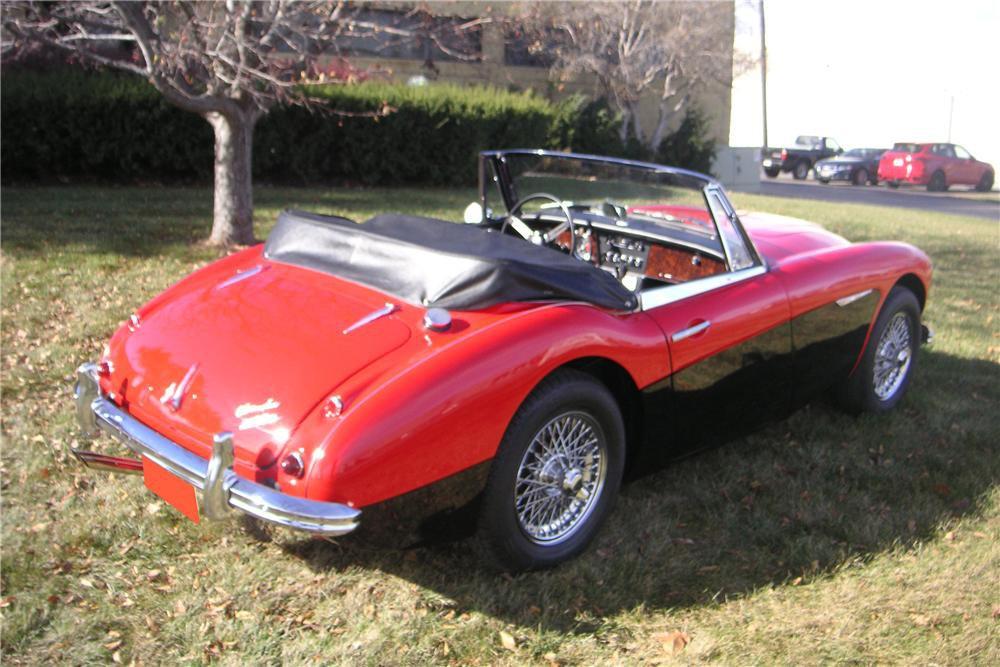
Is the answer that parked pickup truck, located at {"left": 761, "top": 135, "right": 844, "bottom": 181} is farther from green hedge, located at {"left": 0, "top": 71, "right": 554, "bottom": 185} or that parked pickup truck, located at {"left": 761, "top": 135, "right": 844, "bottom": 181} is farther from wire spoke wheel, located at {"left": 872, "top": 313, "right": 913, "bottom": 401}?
wire spoke wheel, located at {"left": 872, "top": 313, "right": 913, "bottom": 401}

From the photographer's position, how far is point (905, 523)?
354 cm

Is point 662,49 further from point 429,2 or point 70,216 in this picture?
point 70,216

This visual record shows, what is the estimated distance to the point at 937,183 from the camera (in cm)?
2542

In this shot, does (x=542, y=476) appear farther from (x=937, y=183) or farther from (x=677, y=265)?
(x=937, y=183)

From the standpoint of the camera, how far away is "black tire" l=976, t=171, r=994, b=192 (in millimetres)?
26031

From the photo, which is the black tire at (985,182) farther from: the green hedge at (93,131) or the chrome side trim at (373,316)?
the chrome side trim at (373,316)

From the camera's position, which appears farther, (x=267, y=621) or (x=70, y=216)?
(x=70, y=216)

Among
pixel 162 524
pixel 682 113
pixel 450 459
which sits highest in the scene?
pixel 682 113

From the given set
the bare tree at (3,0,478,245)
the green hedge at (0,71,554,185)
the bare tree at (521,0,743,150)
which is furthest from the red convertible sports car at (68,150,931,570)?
the bare tree at (521,0,743,150)

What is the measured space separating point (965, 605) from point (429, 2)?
11.3m

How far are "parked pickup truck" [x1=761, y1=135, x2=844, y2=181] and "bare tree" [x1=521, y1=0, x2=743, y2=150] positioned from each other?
9.79 metres

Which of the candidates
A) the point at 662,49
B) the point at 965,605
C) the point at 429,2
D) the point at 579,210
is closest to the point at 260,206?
the point at 429,2

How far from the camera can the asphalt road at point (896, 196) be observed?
64.0ft

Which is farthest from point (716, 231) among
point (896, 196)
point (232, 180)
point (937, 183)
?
point (937, 183)
